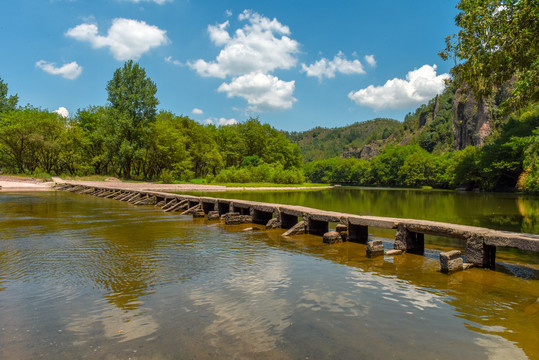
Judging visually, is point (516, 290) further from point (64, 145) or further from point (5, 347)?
point (64, 145)

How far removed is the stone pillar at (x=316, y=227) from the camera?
14438 millimetres

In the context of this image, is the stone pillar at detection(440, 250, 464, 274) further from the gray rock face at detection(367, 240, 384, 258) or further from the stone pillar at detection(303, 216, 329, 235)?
the stone pillar at detection(303, 216, 329, 235)

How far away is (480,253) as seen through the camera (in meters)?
8.95

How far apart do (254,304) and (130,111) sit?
5993 cm

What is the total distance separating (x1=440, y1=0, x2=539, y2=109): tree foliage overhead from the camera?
10.0 metres

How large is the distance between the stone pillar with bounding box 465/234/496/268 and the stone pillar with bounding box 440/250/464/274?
2.15 ft

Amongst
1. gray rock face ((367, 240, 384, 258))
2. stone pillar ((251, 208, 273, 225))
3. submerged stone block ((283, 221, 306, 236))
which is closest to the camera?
gray rock face ((367, 240, 384, 258))

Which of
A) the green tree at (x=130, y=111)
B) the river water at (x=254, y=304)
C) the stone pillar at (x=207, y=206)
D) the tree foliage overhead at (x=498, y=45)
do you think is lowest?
the river water at (x=254, y=304)

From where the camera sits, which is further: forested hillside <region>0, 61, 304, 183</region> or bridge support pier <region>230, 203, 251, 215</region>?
forested hillside <region>0, 61, 304, 183</region>

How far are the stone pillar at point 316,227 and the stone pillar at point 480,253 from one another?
6.18 metres

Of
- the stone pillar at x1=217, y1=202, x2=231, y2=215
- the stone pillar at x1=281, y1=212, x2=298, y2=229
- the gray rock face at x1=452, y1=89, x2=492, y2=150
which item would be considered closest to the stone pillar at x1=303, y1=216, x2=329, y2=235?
the stone pillar at x1=281, y1=212, x2=298, y2=229

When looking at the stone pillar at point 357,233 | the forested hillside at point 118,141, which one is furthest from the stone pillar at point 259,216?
the forested hillside at point 118,141

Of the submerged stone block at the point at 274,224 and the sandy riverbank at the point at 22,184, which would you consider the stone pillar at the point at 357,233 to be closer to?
the submerged stone block at the point at 274,224

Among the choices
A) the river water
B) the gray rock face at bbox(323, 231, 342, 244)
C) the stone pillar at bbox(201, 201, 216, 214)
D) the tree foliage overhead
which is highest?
the tree foliage overhead
